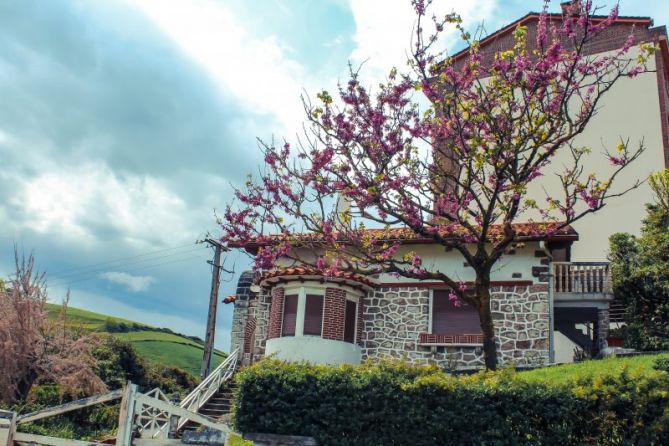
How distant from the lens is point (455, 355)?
19.8 metres

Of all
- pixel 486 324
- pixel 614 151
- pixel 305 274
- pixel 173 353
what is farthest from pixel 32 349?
pixel 173 353

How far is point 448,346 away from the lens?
1991cm

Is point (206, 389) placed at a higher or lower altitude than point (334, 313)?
lower

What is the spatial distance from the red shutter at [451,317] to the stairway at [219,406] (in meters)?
6.41

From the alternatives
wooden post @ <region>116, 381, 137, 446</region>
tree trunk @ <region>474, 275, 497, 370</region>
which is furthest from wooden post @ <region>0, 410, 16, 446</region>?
tree trunk @ <region>474, 275, 497, 370</region>

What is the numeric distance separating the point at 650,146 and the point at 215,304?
18.3 metres

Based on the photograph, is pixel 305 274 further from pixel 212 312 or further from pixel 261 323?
pixel 212 312

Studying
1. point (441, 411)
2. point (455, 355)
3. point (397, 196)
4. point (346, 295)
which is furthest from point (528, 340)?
point (441, 411)

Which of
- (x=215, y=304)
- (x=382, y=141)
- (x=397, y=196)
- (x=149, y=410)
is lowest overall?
(x=149, y=410)

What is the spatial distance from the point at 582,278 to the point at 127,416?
14835 mm

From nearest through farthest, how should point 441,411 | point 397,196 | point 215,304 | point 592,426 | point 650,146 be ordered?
1. point 592,426
2. point 441,411
3. point 397,196
4. point 215,304
5. point 650,146

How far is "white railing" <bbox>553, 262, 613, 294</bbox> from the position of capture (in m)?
20.3

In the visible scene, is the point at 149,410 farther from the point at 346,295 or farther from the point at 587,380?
the point at 587,380

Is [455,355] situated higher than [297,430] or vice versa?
[455,355]
